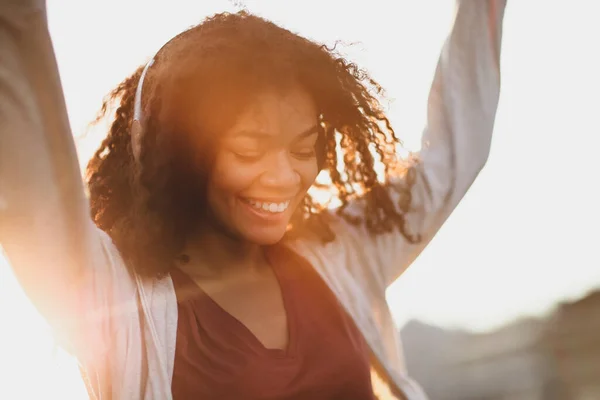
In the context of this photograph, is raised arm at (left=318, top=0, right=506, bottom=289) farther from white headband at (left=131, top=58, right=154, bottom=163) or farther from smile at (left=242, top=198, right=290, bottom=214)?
white headband at (left=131, top=58, right=154, bottom=163)

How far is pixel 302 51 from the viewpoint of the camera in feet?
2.39

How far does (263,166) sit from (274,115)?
0.05 meters

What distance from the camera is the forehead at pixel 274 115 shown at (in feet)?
2.19

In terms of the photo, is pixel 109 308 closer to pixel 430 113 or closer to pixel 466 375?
pixel 430 113

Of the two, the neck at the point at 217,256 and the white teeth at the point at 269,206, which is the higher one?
the white teeth at the point at 269,206

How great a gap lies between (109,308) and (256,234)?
18 cm

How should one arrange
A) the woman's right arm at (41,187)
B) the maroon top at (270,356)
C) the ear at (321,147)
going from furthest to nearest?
the ear at (321,147) → the maroon top at (270,356) → the woman's right arm at (41,187)

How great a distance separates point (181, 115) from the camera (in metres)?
0.67

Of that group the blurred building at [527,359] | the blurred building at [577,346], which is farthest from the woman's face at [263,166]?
the blurred building at [577,346]

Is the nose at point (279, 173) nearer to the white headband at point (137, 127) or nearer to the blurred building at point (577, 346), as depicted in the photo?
the white headband at point (137, 127)

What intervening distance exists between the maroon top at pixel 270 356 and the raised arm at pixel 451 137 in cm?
11

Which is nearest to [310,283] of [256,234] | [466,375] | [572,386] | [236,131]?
[256,234]

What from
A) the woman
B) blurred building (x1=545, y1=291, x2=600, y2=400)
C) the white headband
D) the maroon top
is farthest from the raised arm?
blurred building (x1=545, y1=291, x2=600, y2=400)

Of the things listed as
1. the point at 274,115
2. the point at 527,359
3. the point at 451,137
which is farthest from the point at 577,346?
the point at 274,115
